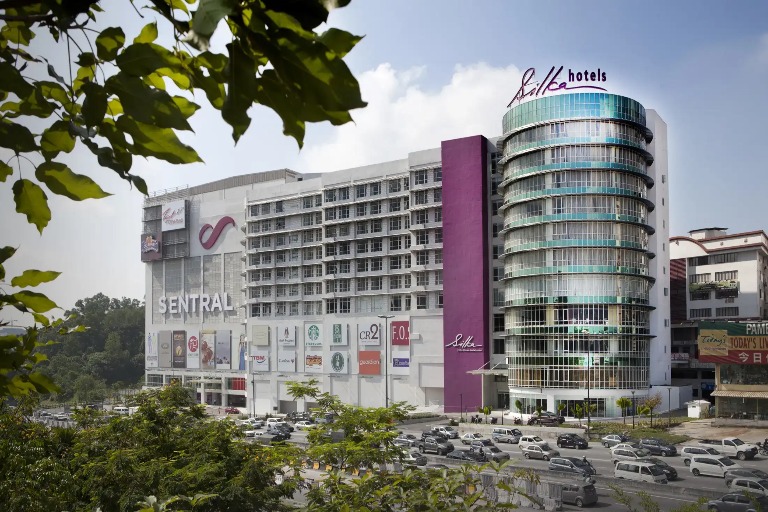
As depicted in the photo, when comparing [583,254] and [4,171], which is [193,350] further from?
[4,171]

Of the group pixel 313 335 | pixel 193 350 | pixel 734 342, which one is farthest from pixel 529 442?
pixel 193 350

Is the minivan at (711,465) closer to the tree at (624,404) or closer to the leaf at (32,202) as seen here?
the tree at (624,404)

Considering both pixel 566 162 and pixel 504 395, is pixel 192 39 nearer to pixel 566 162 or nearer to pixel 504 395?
pixel 566 162

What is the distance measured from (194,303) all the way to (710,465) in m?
61.4

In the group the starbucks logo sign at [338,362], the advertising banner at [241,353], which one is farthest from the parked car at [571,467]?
the advertising banner at [241,353]

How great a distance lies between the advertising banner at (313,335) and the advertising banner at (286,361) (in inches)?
84.3

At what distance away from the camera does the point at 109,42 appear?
195 centimetres

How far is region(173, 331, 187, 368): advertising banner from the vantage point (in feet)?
271

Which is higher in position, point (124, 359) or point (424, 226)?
point (424, 226)

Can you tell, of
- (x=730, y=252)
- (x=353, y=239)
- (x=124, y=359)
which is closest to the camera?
(x=353, y=239)

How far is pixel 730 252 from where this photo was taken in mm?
73625

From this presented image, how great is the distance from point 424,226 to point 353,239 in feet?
26.7

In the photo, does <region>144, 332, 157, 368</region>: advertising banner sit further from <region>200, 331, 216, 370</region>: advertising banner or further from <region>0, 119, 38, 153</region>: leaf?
<region>0, 119, 38, 153</region>: leaf

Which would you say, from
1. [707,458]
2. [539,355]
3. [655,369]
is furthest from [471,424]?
[707,458]
